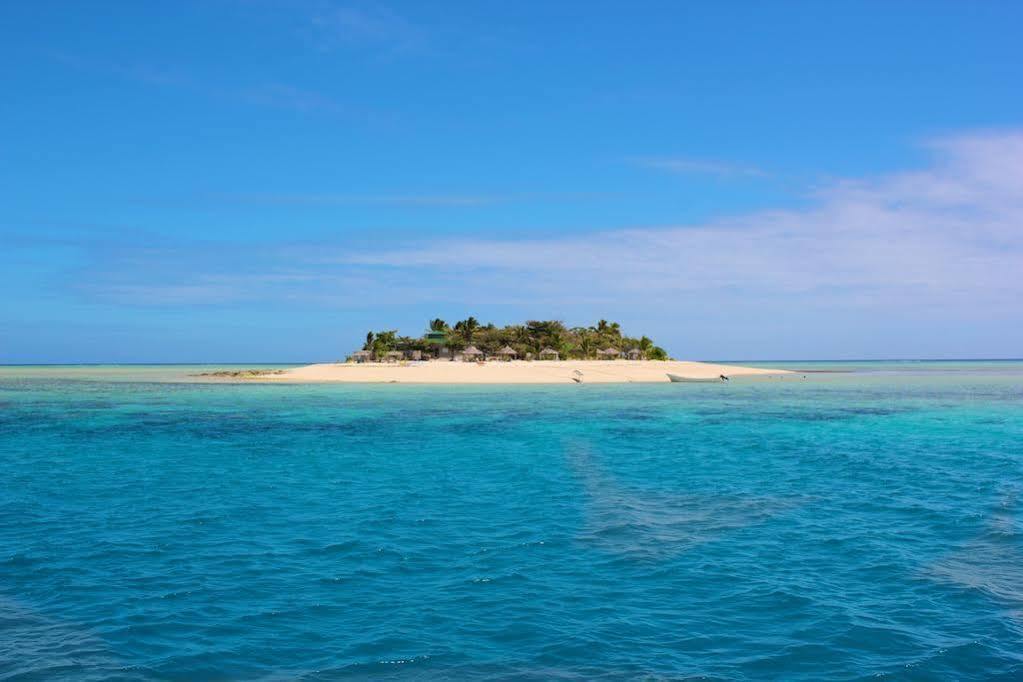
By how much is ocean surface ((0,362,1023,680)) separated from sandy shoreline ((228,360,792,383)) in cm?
5645

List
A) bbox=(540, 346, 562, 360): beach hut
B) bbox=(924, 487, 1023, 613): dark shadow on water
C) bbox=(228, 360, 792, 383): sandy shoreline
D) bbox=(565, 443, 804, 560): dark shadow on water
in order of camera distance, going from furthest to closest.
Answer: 1. bbox=(540, 346, 562, 360): beach hut
2. bbox=(228, 360, 792, 383): sandy shoreline
3. bbox=(565, 443, 804, 560): dark shadow on water
4. bbox=(924, 487, 1023, 613): dark shadow on water

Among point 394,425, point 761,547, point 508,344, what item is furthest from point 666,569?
point 508,344

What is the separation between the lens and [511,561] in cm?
1269

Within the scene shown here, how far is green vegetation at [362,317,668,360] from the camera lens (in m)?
113

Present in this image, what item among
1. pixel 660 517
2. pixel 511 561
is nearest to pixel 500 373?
pixel 660 517

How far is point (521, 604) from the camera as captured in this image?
10.6m

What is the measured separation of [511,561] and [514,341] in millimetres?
100758

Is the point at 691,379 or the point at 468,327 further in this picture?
the point at 468,327

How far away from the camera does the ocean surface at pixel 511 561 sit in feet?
29.1

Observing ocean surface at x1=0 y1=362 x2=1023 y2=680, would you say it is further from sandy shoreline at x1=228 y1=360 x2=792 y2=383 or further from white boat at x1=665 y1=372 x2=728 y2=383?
white boat at x1=665 y1=372 x2=728 y2=383

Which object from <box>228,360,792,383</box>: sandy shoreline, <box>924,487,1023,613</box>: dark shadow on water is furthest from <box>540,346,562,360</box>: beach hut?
<box>924,487,1023,613</box>: dark shadow on water

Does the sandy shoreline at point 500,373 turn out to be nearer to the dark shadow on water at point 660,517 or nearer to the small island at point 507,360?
the small island at point 507,360

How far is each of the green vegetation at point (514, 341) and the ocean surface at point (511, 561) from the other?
84626 millimetres

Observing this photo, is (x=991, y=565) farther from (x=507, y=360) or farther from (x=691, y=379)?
(x=507, y=360)
